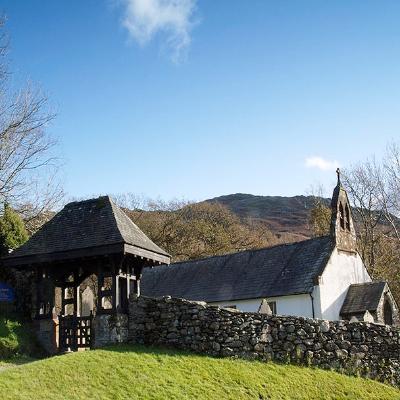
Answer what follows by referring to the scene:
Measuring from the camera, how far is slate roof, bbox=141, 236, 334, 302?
30125 millimetres

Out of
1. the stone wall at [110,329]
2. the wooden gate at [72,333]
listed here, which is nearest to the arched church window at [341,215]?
the stone wall at [110,329]

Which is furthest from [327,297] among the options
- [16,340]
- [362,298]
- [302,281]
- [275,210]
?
[275,210]

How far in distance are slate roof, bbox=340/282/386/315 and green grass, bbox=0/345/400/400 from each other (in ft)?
40.4

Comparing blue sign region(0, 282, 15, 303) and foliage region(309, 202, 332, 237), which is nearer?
blue sign region(0, 282, 15, 303)

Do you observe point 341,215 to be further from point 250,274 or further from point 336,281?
point 250,274

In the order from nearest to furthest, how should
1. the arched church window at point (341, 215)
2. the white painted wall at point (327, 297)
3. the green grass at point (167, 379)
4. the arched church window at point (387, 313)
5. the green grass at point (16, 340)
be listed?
the green grass at point (167, 379) < the green grass at point (16, 340) < the white painted wall at point (327, 297) < the arched church window at point (387, 313) < the arched church window at point (341, 215)

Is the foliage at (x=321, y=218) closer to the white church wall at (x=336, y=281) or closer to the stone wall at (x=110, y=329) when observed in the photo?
the white church wall at (x=336, y=281)

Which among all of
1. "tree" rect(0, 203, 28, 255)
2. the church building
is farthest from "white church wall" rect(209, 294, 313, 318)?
"tree" rect(0, 203, 28, 255)

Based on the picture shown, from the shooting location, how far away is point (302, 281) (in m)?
29.6

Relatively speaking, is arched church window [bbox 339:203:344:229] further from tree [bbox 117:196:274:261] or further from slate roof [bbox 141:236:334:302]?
tree [bbox 117:196:274:261]

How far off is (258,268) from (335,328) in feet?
44.7

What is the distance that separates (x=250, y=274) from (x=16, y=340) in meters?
15.3

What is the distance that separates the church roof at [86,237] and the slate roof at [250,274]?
946cm

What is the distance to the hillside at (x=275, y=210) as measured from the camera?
320 ft
